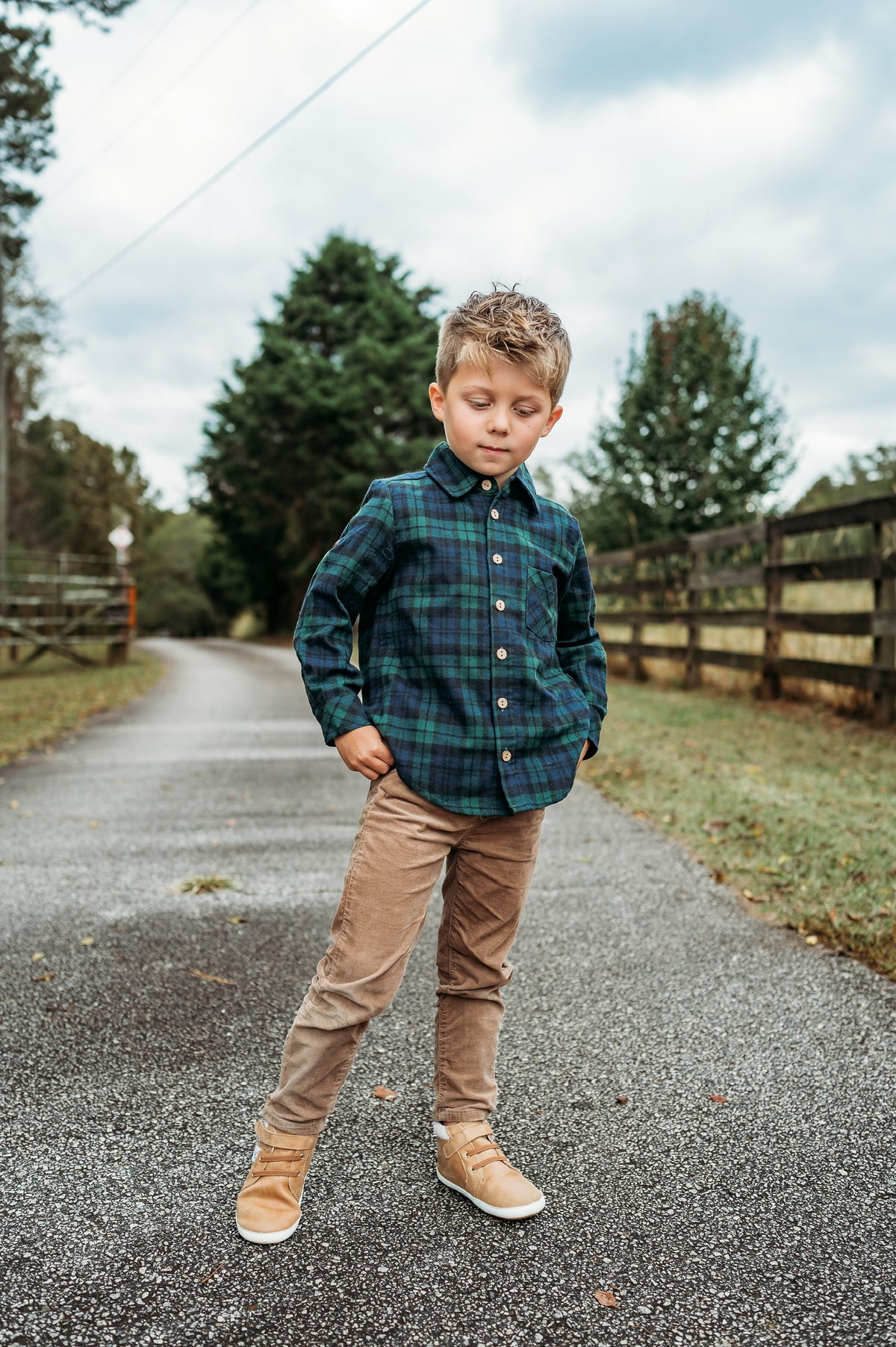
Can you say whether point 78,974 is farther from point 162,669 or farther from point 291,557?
point 291,557

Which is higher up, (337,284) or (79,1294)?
(337,284)

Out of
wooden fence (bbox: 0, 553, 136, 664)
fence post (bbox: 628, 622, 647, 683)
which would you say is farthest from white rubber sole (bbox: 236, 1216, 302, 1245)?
wooden fence (bbox: 0, 553, 136, 664)

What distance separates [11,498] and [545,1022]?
44.6 metres

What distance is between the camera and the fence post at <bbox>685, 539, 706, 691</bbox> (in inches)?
404

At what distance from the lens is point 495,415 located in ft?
6.44

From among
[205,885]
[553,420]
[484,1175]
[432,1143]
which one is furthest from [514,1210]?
[205,885]

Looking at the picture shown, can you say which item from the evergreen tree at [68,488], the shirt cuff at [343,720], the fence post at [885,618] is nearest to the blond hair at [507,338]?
the shirt cuff at [343,720]

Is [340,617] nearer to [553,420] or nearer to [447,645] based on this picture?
[447,645]

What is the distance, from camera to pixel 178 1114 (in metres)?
2.27

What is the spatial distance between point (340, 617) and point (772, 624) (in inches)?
287

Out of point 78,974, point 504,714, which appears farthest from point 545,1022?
point 78,974

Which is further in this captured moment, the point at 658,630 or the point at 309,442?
the point at 309,442

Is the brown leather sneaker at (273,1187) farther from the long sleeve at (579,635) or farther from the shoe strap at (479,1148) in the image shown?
the long sleeve at (579,635)

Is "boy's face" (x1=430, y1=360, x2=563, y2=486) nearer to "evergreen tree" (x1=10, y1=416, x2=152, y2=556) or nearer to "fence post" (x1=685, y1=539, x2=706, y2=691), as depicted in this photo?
"fence post" (x1=685, y1=539, x2=706, y2=691)
